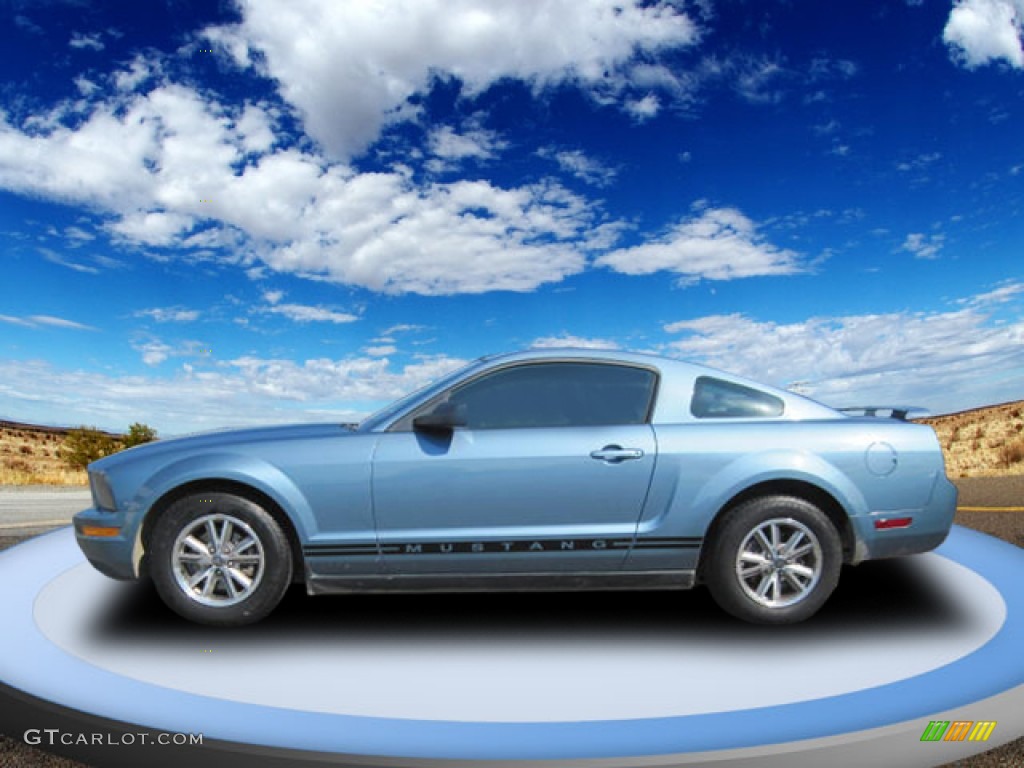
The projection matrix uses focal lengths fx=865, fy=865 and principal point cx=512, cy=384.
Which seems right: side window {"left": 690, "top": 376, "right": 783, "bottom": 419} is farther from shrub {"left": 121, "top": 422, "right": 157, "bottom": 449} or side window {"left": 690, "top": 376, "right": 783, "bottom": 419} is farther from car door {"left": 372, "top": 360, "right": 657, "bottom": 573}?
shrub {"left": 121, "top": 422, "right": 157, "bottom": 449}

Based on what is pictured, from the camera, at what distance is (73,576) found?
5.36 metres

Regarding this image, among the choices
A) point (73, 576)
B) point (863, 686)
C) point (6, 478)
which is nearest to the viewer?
point (863, 686)

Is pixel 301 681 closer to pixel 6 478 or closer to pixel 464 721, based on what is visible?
pixel 464 721

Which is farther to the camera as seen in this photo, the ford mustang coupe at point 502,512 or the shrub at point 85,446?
the shrub at point 85,446

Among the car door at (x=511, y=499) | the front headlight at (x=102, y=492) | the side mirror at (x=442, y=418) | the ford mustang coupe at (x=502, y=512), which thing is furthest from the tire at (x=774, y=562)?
the front headlight at (x=102, y=492)

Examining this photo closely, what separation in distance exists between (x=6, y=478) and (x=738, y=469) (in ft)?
71.2

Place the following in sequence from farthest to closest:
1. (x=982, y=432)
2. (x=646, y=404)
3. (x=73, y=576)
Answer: (x=982, y=432), (x=73, y=576), (x=646, y=404)

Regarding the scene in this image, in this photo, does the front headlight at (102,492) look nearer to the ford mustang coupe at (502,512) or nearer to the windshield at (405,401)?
the ford mustang coupe at (502,512)

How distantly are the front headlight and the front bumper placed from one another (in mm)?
37

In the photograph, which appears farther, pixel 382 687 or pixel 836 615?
pixel 836 615

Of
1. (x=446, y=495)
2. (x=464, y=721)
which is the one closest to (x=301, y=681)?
(x=464, y=721)

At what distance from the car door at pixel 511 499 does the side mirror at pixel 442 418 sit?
0.02 m

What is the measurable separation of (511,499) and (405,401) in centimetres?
85

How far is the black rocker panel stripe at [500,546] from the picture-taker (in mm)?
4352
